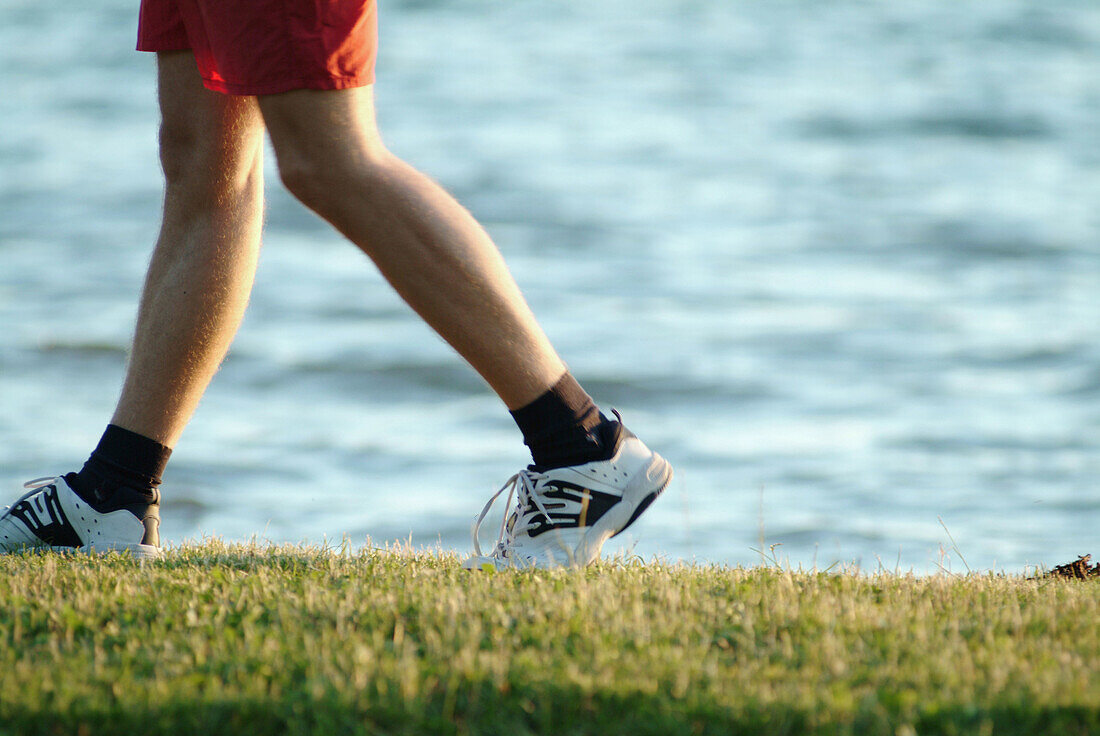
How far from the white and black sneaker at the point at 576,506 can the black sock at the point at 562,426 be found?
0.11ft

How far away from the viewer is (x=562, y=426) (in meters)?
3.38

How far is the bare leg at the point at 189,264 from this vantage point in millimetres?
3645

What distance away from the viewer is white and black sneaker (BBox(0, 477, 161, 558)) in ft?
12.2

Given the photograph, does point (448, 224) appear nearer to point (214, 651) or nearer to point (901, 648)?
point (214, 651)

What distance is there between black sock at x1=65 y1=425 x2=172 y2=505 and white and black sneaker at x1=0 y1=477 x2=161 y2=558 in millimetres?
22

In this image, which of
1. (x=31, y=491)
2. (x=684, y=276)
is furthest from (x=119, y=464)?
(x=684, y=276)

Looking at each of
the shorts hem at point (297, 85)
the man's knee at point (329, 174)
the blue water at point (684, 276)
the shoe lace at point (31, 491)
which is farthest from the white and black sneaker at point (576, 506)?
the shoe lace at point (31, 491)

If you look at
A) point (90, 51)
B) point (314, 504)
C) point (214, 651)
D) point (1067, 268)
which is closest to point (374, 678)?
point (214, 651)

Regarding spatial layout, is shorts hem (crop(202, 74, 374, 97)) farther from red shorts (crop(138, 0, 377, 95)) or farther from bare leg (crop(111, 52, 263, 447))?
bare leg (crop(111, 52, 263, 447))

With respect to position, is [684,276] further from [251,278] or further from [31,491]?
[31,491]

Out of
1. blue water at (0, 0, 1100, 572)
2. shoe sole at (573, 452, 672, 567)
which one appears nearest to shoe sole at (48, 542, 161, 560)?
shoe sole at (573, 452, 672, 567)

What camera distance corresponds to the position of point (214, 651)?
2.45 metres

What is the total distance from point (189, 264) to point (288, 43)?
0.95 metres

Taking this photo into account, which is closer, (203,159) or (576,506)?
(576,506)
